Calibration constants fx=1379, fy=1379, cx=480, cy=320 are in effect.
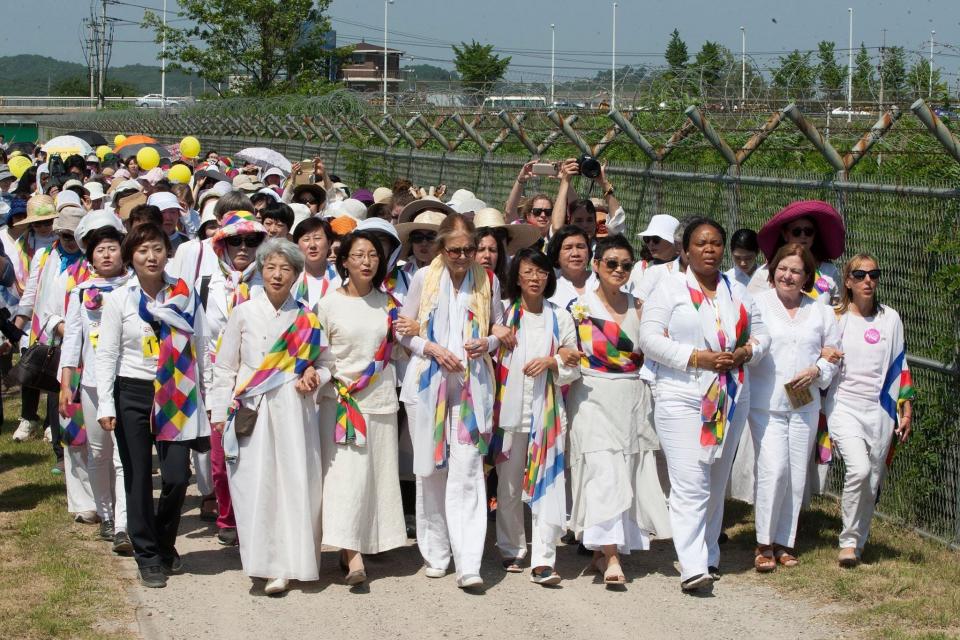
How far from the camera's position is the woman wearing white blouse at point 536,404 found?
7.33 meters

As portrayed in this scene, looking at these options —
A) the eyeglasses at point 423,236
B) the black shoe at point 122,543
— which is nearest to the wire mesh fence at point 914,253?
the eyeglasses at point 423,236

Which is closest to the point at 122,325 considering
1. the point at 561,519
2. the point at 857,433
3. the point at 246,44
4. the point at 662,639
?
the point at 561,519

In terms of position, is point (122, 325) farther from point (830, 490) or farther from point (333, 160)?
point (333, 160)

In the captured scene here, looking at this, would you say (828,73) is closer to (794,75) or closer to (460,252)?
(794,75)

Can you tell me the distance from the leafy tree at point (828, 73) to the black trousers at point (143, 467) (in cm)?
600

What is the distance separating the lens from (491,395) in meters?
7.38

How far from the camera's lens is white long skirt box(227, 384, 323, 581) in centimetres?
702

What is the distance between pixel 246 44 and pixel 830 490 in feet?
146

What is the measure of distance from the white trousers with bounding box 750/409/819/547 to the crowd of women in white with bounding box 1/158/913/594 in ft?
0.04

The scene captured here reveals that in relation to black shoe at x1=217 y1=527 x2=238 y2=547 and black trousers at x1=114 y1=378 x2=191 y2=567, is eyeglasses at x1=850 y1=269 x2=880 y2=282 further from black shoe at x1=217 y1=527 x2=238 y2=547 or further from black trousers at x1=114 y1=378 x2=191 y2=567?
black shoe at x1=217 y1=527 x2=238 y2=547

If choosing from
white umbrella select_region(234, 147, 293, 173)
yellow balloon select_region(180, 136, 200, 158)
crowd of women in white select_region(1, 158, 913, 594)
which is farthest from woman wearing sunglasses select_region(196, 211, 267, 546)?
yellow balloon select_region(180, 136, 200, 158)

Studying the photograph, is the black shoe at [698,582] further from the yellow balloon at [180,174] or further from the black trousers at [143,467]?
the yellow balloon at [180,174]

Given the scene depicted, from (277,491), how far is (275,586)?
480mm

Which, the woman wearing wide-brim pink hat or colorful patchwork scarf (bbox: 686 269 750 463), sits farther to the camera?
the woman wearing wide-brim pink hat
